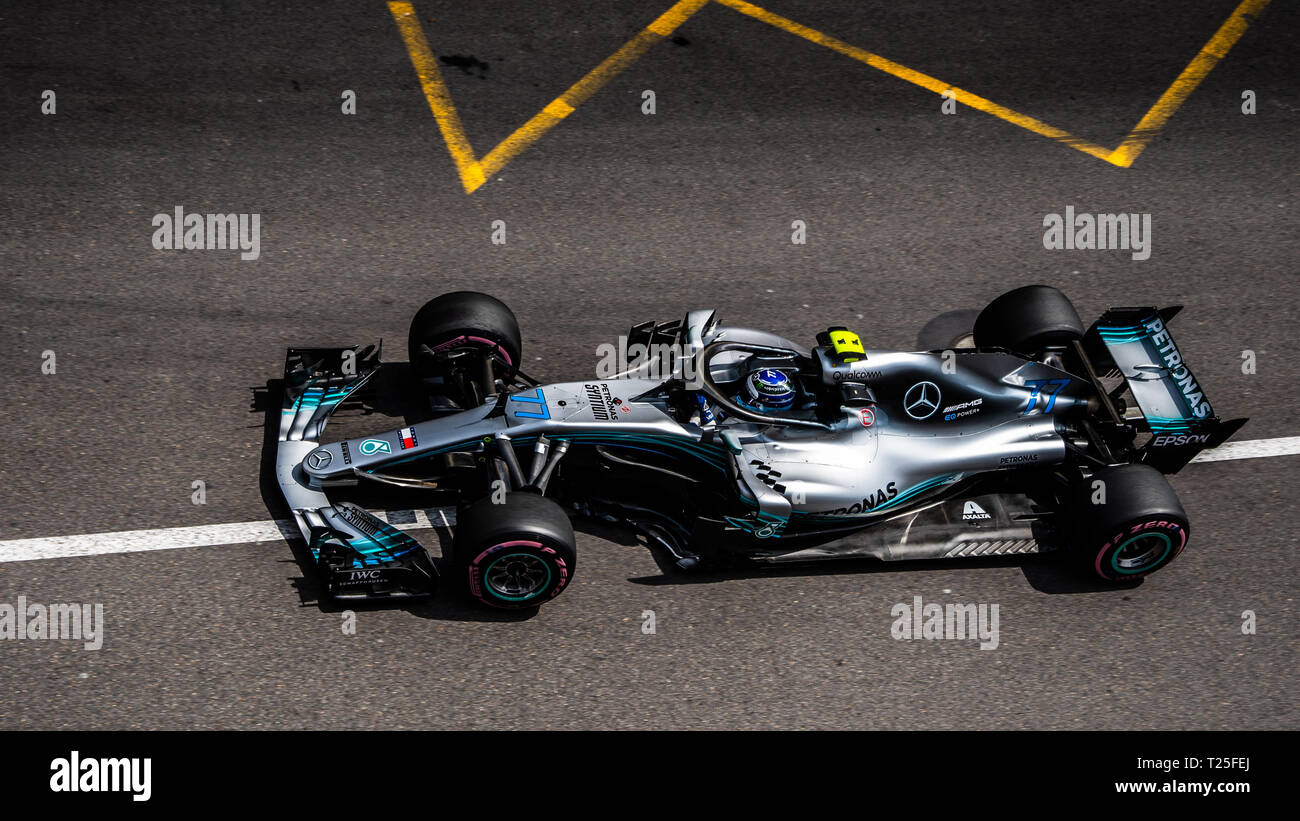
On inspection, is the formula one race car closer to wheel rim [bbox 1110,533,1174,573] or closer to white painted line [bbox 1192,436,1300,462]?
wheel rim [bbox 1110,533,1174,573]

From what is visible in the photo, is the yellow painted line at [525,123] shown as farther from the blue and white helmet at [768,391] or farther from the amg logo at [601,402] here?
the blue and white helmet at [768,391]

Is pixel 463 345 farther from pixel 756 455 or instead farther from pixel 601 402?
pixel 756 455

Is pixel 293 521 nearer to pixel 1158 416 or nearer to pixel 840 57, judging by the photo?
pixel 1158 416

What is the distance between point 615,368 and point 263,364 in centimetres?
237

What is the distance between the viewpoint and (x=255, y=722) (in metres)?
6.65

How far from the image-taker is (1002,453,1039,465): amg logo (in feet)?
24.9

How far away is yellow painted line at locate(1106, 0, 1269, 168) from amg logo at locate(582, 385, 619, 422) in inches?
217

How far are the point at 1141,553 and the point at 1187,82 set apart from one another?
5727 millimetres

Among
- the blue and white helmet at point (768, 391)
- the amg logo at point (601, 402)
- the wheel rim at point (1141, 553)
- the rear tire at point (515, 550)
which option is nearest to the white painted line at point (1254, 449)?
the wheel rim at point (1141, 553)

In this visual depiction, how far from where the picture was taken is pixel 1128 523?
7176 mm

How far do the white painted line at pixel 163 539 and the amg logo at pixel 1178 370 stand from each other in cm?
454

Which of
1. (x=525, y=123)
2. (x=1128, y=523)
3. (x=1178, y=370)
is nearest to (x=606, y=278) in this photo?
(x=525, y=123)

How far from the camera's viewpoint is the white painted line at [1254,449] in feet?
27.9
